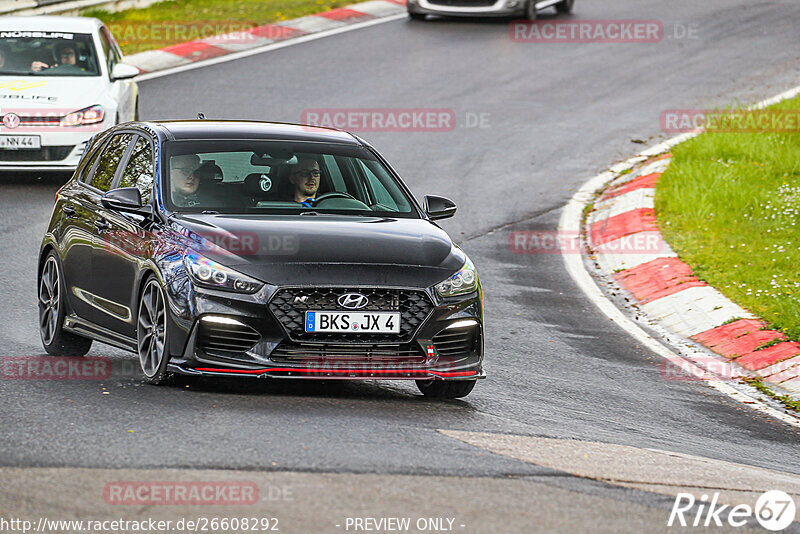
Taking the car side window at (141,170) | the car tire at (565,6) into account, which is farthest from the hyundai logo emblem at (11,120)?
the car tire at (565,6)

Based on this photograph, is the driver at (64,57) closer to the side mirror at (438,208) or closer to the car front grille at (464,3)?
the side mirror at (438,208)

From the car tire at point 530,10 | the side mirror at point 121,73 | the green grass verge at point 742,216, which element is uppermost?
the side mirror at point 121,73

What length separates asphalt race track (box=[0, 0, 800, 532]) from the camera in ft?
20.5

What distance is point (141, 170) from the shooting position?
8852 millimetres

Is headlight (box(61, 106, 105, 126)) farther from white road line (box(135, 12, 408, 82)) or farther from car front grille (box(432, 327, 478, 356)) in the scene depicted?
car front grille (box(432, 327, 478, 356))

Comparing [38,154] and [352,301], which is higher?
[352,301]

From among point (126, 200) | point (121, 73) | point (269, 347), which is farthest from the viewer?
point (121, 73)

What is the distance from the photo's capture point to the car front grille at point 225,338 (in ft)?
24.6

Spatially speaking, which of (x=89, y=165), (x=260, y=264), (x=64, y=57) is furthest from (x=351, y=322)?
(x=64, y=57)

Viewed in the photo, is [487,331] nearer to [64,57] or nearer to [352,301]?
[352,301]

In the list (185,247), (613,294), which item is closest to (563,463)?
(185,247)

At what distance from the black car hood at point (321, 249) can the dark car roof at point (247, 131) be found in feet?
2.90

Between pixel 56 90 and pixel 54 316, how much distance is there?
675cm

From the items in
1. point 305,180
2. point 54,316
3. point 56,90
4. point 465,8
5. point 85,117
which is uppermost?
point 305,180
